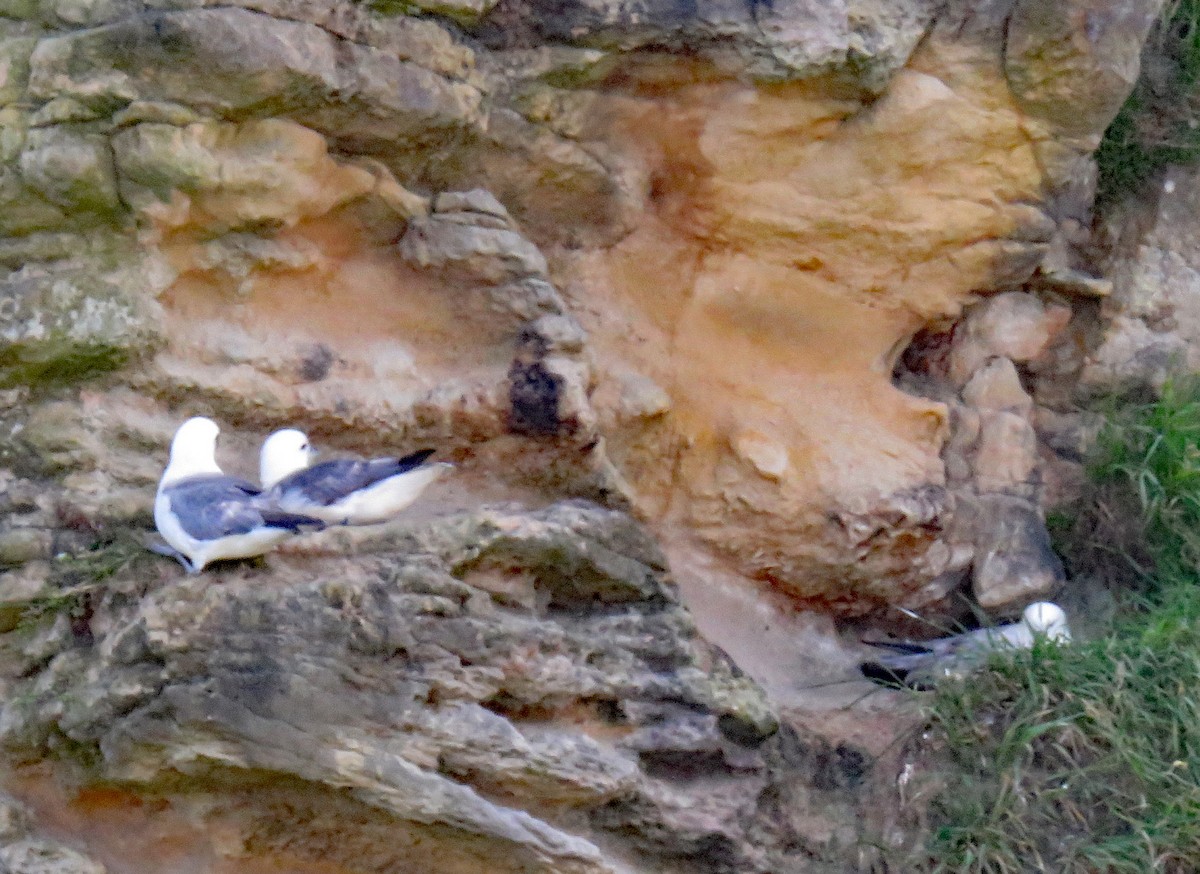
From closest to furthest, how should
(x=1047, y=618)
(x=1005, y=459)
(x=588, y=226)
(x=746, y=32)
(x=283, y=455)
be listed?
(x=283, y=455) < (x=746, y=32) < (x=1047, y=618) < (x=588, y=226) < (x=1005, y=459)

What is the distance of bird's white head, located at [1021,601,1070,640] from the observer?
4.46 metres

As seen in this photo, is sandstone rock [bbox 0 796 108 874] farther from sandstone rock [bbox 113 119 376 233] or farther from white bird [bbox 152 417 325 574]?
sandstone rock [bbox 113 119 376 233]

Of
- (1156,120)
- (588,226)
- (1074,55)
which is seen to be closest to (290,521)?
(588,226)

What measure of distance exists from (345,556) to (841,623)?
6.24 feet

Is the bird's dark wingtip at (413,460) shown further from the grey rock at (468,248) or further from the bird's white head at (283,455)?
the grey rock at (468,248)

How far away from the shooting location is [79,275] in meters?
3.89

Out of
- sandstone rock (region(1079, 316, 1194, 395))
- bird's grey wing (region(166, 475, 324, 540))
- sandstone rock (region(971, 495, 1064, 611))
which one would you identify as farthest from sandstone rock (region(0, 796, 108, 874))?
sandstone rock (region(1079, 316, 1194, 395))

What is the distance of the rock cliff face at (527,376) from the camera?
3602mm

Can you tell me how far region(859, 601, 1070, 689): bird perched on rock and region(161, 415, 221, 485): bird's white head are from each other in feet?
6.82

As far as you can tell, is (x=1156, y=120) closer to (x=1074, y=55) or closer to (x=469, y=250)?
(x=1074, y=55)

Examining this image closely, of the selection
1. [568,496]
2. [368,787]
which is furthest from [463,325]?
[368,787]

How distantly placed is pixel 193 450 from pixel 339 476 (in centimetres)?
37

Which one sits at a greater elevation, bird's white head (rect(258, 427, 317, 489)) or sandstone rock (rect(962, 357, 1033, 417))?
sandstone rock (rect(962, 357, 1033, 417))

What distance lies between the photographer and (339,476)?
388 centimetres
